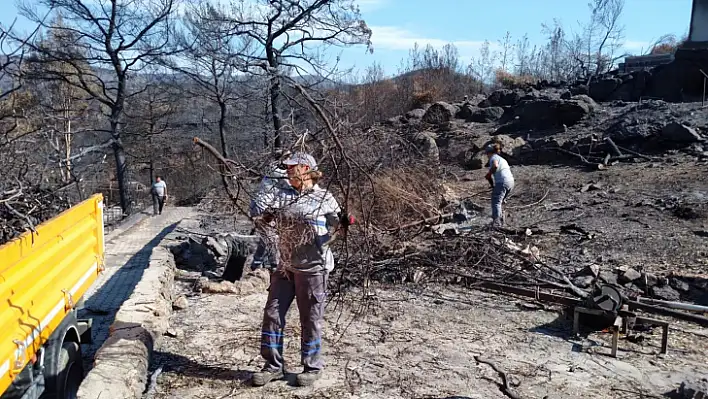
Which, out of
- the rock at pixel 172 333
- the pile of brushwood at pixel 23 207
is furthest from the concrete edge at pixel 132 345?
the pile of brushwood at pixel 23 207

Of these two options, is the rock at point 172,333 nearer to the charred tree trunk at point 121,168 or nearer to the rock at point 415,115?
the charred tree trunk at point 121,168

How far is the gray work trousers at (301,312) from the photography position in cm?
439

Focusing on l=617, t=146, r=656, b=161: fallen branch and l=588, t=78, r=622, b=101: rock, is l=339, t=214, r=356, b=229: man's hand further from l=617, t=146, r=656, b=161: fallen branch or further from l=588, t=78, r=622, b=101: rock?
l=588, t=78, r=622, b=101: rock

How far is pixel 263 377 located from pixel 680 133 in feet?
47.2

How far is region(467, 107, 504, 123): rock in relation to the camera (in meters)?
23.7

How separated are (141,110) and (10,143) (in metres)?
20.2

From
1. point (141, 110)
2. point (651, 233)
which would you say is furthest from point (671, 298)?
point (141, 110)

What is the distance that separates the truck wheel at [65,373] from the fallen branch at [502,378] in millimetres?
2886

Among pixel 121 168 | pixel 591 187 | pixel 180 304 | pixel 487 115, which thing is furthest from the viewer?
pixel 487 115

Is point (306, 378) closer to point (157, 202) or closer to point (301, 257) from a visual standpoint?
point (301, 257)

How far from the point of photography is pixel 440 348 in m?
5.31

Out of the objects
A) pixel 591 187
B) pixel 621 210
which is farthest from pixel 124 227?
pixel 621 210

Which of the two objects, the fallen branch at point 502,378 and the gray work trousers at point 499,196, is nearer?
the fallen branch at point 502,378

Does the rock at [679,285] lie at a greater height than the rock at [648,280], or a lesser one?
lesser
